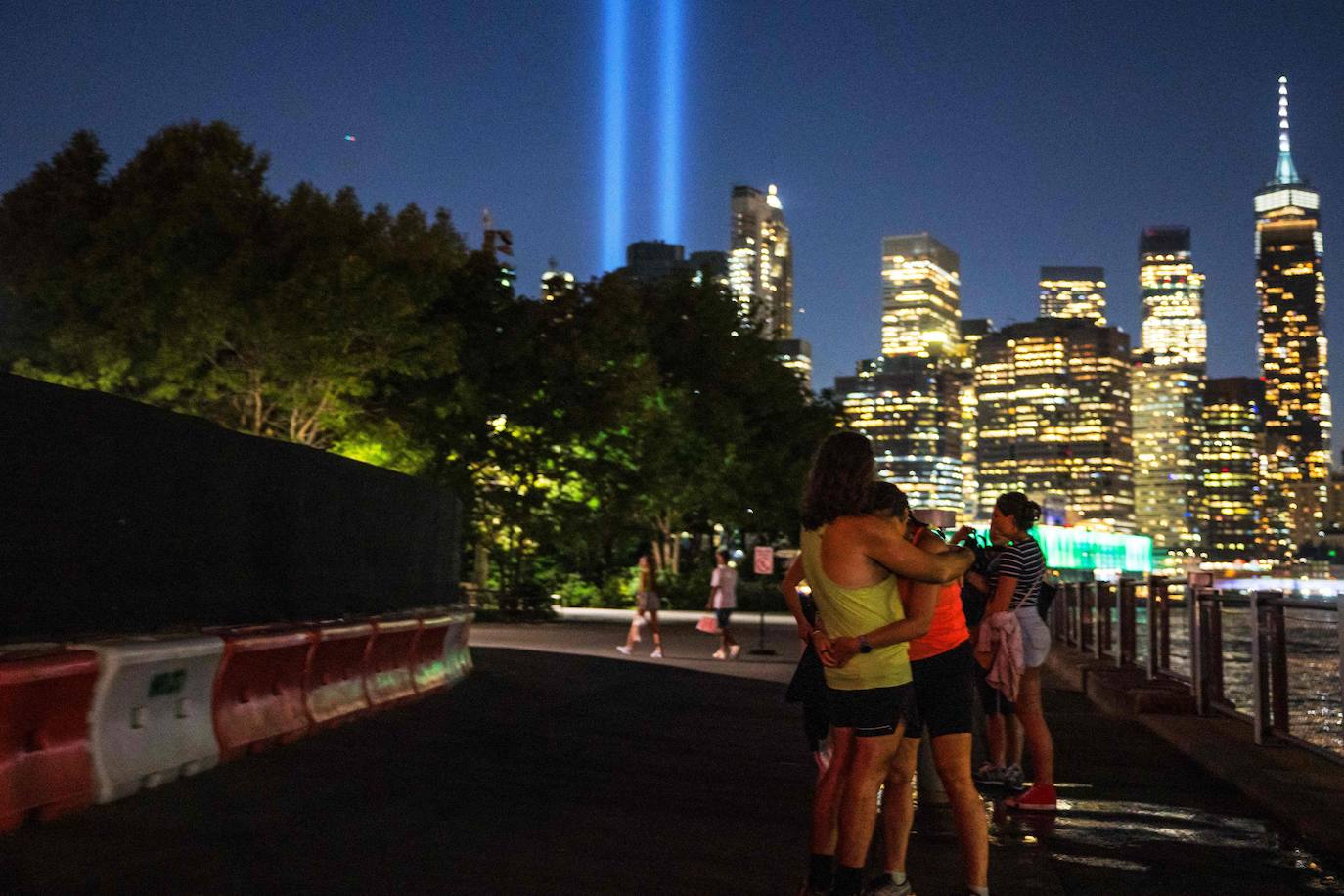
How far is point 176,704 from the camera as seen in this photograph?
30.6 feet

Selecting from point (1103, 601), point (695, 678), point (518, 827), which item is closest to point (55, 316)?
point (695, 678)

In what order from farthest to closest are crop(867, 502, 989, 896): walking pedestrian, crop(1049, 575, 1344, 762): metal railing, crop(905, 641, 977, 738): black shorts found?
crop(1049, 575, 1344, 762): metal railing < crop(905, 641, 977, 738): black shorts < crop(867, 502, 989, 896): walking pedestrian

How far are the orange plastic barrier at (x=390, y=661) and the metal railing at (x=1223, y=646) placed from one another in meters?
7.10

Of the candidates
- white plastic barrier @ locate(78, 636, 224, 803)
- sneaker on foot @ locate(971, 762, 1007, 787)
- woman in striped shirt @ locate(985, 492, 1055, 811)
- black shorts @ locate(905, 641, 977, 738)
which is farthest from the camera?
sneaker on foot @ locate(971, 762, 1007, 787)

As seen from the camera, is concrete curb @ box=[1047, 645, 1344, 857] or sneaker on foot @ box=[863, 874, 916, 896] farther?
concrete curb @ box=[1047, 645, 1344, 857]

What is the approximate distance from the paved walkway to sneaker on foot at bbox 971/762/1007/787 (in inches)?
21.1

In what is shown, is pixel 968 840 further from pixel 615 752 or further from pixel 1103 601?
pixel 1103 601

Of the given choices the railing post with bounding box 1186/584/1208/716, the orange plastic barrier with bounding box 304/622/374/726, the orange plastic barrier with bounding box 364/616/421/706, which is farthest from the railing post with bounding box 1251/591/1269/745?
the orange plastic barrier with bounding box 364/616/421/706

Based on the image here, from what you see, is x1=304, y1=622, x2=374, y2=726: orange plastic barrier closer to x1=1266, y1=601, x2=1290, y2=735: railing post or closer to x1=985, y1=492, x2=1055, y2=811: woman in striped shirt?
x1=985, y1=492, x2=1055, y2=811: woman in striped shirt

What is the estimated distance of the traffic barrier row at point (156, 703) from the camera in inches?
304

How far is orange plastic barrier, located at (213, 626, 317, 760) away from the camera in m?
10.1

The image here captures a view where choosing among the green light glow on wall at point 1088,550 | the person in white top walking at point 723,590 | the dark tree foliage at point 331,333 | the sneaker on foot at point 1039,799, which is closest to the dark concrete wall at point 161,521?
the sneaker on foot at point 1039,799

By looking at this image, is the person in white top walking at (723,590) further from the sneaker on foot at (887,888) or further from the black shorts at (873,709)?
the black shorts at (873,709)

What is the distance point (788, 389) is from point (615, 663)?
122 ft
